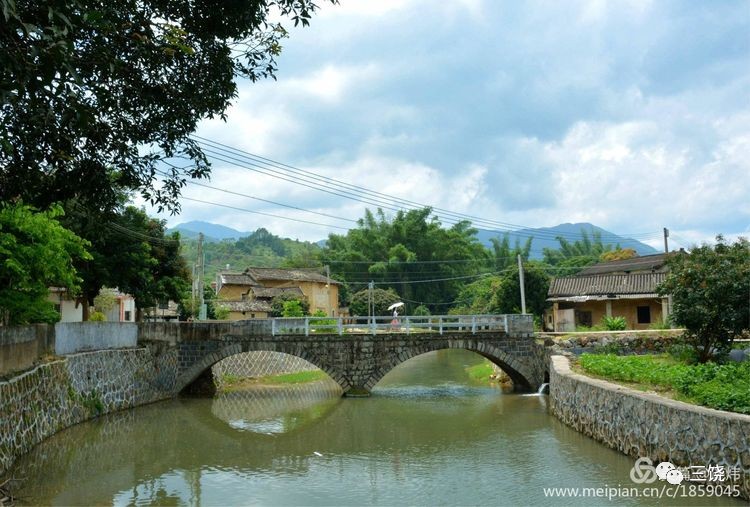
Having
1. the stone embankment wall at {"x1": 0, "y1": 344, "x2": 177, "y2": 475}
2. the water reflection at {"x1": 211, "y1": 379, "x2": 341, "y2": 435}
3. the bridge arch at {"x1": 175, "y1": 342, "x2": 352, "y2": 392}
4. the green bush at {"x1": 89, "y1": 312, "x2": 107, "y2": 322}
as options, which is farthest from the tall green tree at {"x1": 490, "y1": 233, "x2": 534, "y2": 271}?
the stone embankment wall at {"x1": 0, "y1": 344, "x2": 177, "y2": 475}

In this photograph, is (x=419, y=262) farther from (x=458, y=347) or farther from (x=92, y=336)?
(x=92, y=336)

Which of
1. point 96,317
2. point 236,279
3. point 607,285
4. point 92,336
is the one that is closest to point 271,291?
point 236,279

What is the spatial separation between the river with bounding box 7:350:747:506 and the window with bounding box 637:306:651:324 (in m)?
11.1

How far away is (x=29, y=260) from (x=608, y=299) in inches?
998

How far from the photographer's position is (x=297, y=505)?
36.2 ft

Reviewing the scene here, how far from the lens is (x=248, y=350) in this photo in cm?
2438

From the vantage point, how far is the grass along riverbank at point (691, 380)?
10.3m

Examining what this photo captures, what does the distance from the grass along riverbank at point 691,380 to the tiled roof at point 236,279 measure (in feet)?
108

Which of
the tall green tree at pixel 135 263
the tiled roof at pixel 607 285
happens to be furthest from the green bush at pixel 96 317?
the tiled roof at pixel 607 285

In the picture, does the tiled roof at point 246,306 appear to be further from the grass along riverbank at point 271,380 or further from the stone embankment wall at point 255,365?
the grass along riverbank at point 271,380

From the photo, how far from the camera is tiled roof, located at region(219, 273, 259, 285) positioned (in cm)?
4691

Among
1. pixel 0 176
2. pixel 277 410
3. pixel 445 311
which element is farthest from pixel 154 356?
pixel 445 311

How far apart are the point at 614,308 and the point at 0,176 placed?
2917 centimetres

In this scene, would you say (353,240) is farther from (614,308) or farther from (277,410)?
(277,410)
